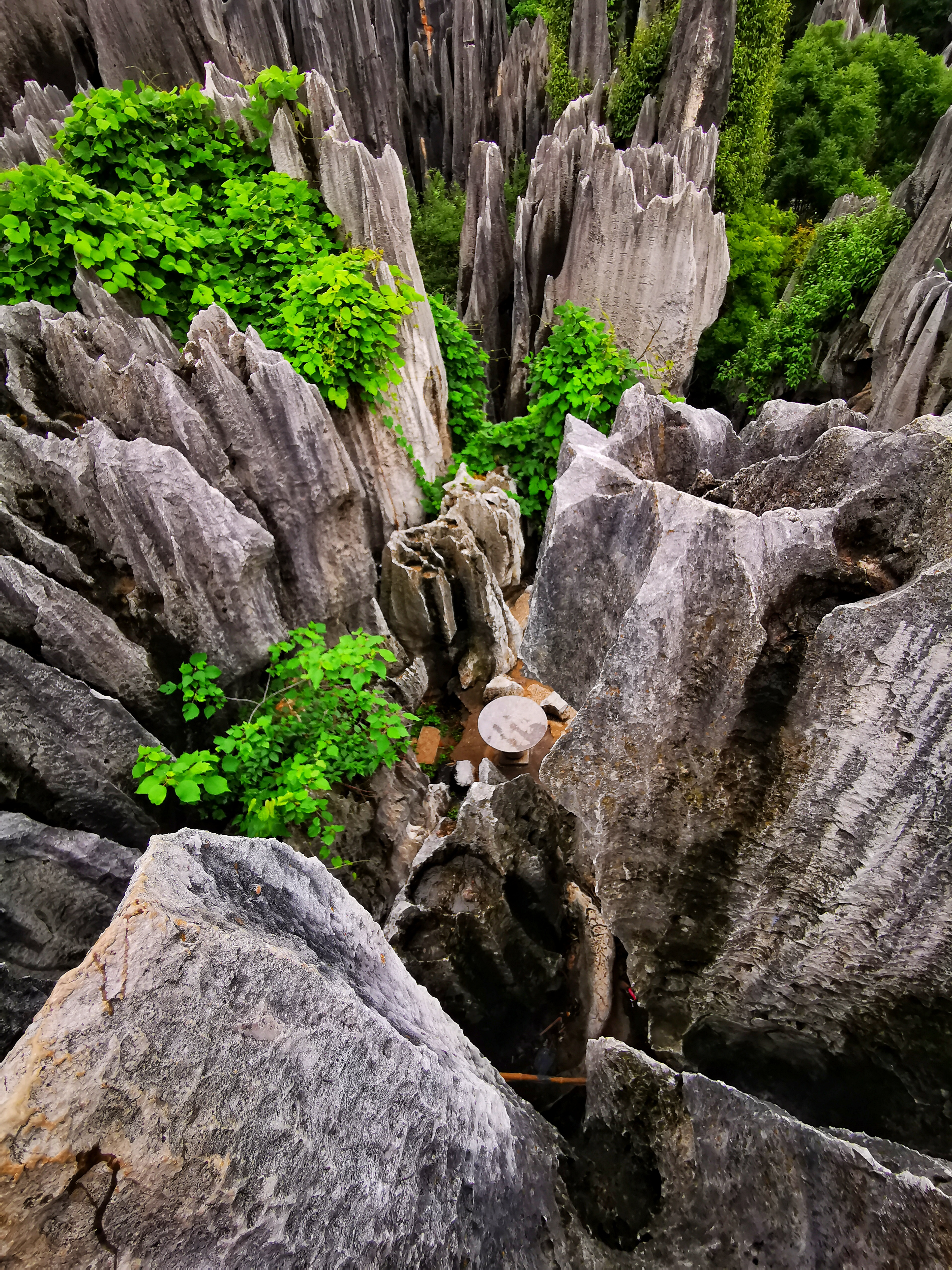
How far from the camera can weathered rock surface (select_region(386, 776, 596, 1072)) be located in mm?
3562

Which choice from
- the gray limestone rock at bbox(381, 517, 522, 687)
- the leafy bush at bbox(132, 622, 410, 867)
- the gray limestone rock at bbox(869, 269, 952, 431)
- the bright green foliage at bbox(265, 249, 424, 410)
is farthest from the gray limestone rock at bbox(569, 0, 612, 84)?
the leafy bush at bbox(132, 622, 410, 867)

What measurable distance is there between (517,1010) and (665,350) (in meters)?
9.93

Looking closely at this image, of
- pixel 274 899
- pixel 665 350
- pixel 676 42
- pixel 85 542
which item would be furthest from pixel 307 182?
pixel 676 42

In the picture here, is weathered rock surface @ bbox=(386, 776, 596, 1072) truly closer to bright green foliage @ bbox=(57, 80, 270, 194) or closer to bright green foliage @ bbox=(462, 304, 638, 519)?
bright green foliage @ bbox=(462, 304, 638, 519)

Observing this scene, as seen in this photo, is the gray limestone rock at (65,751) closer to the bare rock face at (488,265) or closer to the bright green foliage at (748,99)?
the bare rock face at (488,265)

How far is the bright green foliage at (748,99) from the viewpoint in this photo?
11.5m

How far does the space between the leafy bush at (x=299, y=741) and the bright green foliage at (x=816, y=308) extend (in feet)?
34.3

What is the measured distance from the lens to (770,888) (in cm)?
290

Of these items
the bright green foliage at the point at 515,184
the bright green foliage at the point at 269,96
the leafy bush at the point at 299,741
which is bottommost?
the leafy bush at the point at 299,741

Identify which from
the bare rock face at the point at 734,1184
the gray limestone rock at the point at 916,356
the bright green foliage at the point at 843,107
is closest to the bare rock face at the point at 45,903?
the bare rock face at the point at 734,1184

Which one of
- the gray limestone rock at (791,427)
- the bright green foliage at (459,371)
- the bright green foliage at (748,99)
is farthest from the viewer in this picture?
the bright green foliage at (748,99)

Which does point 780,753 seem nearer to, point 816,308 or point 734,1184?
point 734,1184

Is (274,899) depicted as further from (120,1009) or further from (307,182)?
(307,182)

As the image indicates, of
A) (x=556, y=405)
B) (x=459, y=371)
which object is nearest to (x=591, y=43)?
(x=459, y=371)
